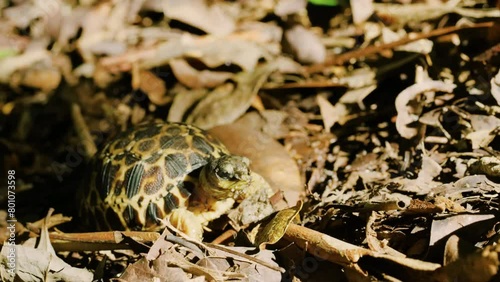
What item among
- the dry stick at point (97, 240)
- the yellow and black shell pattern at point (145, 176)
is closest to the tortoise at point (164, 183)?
the yellow and black shell pattern at point (145, 176)

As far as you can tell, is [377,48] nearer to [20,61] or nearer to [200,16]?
[200,16]

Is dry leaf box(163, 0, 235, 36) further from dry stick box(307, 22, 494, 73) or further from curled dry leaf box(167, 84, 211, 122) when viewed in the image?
dry stick box(307, 22, 494, 73)

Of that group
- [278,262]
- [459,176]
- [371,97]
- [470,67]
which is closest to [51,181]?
[278,262]

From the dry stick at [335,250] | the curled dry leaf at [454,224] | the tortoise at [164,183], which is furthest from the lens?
the tortoise at [164,183]

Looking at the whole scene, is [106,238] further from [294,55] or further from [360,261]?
[294,55]

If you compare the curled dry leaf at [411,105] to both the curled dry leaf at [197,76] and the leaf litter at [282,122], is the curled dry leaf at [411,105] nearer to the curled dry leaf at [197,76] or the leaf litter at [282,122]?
the leaf litter at [282,122]

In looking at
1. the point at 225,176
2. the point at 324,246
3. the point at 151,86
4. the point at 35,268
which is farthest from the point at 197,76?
the point at 324,246

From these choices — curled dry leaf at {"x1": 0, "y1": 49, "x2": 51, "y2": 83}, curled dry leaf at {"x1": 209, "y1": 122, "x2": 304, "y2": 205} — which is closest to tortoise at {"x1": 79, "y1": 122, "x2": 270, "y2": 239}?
curled dry leaf at {"x1": 209, "y1": 122, "x2": 304, "y2": 205}

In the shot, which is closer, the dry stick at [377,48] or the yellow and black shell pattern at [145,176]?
the yellow and black shell pattern at [145,176]
